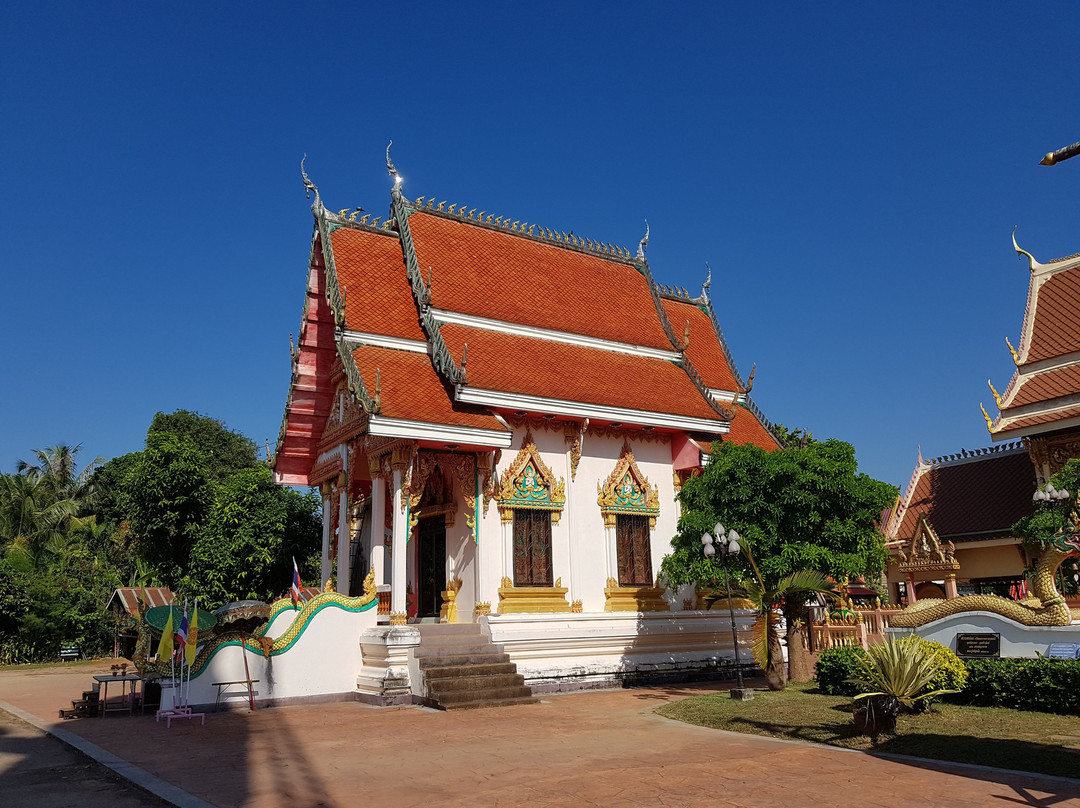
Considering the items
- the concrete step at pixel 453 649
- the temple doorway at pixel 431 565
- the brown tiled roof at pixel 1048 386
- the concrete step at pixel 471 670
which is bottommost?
the concrete step at pixel 471 670

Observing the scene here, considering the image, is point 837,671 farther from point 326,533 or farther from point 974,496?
point 974,496

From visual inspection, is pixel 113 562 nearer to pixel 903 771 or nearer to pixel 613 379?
pixel 613 379

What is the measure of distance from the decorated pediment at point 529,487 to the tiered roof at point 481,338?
0.86 meters

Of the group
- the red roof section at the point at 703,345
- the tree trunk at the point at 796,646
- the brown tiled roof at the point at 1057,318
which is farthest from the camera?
the red roof section at the point at 703,345

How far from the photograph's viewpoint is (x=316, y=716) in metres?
10.2

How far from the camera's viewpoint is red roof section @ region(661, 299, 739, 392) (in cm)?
1819

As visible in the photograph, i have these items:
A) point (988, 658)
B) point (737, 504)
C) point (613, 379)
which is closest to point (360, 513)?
point (613, 379)

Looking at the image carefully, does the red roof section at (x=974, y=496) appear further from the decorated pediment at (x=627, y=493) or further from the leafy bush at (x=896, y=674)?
the leafy bush at (x=896, y=674)

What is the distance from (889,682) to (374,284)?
10.1 m

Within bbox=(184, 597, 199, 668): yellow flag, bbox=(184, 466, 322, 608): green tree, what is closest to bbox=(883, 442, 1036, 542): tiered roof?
bbox=(184, 466, 322, 608): green tree

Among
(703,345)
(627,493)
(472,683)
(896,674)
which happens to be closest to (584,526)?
(627,493)

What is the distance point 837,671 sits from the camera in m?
10.8

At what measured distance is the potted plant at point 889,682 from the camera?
7.55 m

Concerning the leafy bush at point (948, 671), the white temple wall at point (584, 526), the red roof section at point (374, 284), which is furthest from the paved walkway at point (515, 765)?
the red roof section at point (374, 284)
